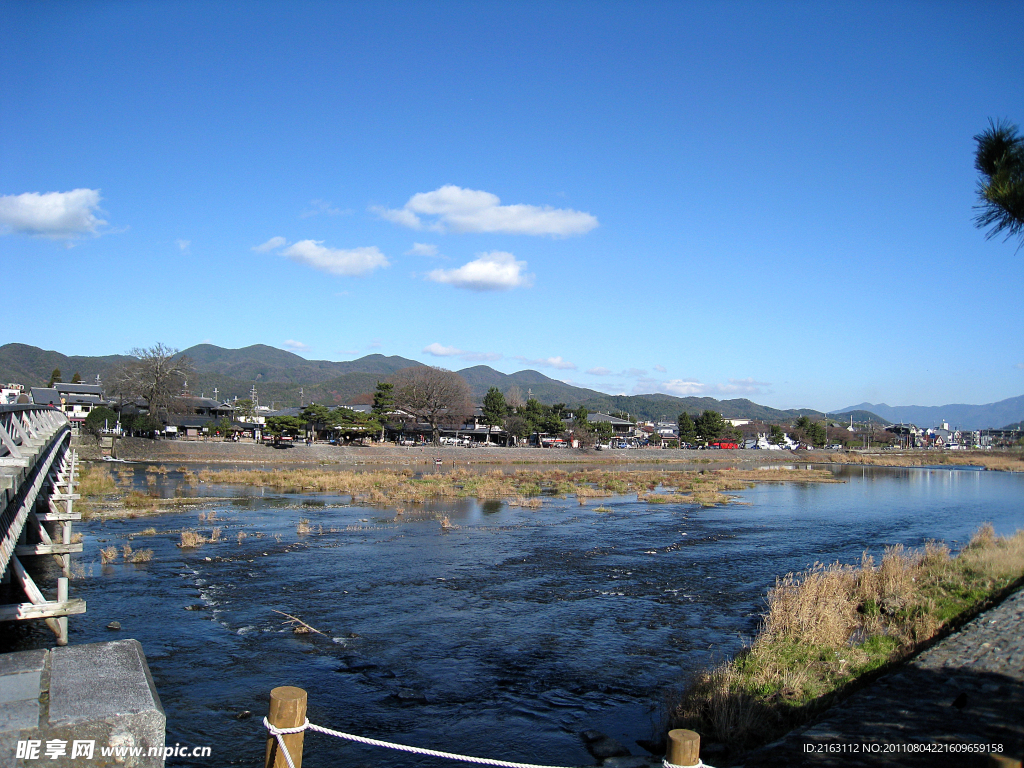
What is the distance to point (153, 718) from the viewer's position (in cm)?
275

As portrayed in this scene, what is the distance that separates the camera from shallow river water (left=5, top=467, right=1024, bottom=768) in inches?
309

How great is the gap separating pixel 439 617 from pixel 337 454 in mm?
49789

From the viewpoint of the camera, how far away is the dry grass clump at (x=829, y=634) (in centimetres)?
729

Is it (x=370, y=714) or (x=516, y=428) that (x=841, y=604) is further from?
(x=516, y=428)

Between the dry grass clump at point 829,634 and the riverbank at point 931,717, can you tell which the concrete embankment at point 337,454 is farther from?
the riverbank at point 931,717

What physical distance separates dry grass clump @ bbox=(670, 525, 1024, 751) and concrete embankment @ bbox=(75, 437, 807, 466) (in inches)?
1933

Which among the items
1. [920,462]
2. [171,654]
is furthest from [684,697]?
[920,462]

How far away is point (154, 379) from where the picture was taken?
69.6 m

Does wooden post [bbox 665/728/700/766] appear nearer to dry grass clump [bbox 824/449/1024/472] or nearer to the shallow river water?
the shallow river water

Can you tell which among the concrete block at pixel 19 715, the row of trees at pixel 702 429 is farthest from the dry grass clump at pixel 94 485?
the row of trees at pixel 702 429

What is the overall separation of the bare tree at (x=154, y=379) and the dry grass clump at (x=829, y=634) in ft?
232

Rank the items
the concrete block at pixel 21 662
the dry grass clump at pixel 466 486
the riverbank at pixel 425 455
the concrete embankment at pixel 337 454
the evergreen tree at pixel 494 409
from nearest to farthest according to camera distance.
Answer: the concrete block at pixel 21 662 < the dry grass clump at pixel 466 486 < the concrete embankment at pixel 337 454 < the riverbank at pixel 425 455 < the evergreen tree at pixel 494 409

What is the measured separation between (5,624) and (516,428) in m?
79.9

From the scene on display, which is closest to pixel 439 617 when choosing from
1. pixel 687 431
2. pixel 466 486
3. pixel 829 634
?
pixel 829 634
